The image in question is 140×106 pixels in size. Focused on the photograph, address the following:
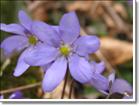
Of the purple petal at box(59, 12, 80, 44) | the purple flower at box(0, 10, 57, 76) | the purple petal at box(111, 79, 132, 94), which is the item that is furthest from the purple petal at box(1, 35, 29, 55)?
the purple petal at box(111, 79, 132, 94)

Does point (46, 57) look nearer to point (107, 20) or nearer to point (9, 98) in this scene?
point (9, 98)

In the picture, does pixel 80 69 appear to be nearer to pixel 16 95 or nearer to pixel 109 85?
pixel 109 85

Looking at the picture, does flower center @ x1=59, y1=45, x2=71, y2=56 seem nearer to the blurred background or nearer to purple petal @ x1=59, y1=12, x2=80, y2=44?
purple petal @ x1=59, y1=12, x2=80, y2=44

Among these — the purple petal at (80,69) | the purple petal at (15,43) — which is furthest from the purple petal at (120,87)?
the purple petal at (15,43)

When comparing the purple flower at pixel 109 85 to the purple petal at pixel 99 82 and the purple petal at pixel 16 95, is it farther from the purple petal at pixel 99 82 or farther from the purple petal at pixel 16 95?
the purple petal at pixel 16 95

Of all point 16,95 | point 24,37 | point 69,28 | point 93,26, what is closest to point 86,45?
point 69,28
